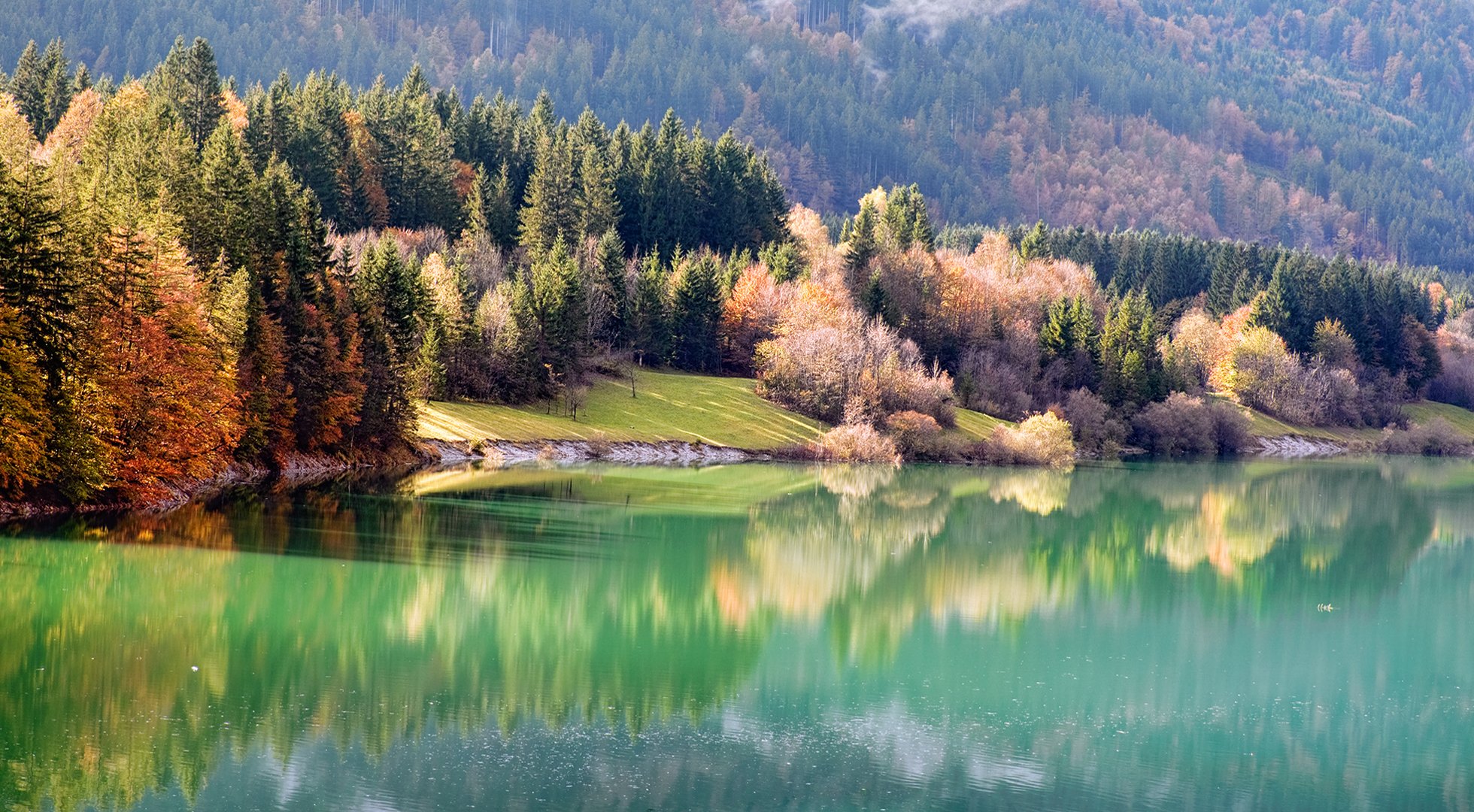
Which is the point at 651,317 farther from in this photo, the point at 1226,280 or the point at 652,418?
the point at 1226,280

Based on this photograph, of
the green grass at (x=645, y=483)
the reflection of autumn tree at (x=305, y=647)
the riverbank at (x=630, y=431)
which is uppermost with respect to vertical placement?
the riverbank at (x=630, y=431)

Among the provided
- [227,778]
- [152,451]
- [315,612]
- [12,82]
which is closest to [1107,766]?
[227,778]

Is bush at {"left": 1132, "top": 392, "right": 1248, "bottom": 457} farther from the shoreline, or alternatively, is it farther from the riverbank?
the shoreline

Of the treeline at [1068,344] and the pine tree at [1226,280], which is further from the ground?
the pine tree at [1226,280]

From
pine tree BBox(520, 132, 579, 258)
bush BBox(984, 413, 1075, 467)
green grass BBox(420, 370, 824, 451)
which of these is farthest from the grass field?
pine tree BBox(520, 132, 579, 258)

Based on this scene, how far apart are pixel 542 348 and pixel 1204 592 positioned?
5103cm

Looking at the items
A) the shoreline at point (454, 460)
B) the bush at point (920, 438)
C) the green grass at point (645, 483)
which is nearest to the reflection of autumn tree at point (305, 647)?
the shoreline at point (454, 460)

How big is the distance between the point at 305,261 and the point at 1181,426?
235 ft

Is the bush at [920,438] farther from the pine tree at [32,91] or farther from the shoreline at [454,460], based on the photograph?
the pine tree at [32,91]

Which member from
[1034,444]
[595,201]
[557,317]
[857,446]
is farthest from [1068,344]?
[557,317]

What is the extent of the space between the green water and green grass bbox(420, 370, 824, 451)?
81.1 feet

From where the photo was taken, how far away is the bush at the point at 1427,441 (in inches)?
5022

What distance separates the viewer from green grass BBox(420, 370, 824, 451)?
78.2 metres

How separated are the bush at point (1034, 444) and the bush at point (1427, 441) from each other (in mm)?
51217
